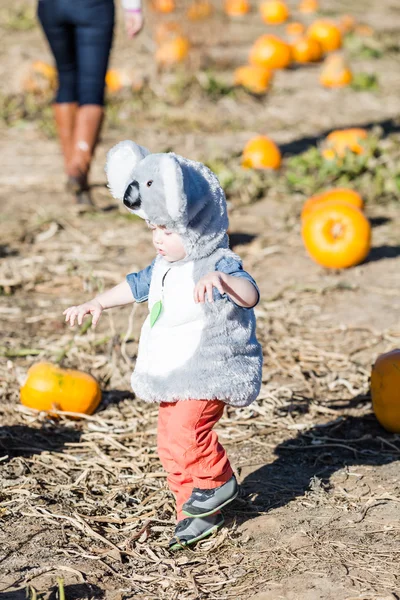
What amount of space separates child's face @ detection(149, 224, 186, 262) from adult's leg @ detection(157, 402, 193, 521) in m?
0.56

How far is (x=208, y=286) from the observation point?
2.91m

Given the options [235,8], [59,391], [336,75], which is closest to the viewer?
[59,391]

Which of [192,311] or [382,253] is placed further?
[382,253]

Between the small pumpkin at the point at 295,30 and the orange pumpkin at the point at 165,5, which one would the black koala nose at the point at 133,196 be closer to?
the orange pumpkin at the point at 165,5

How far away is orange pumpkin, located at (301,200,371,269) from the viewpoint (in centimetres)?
630

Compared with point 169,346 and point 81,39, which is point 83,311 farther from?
point 81,39

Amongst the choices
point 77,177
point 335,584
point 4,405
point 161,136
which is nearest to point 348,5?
point 161,136

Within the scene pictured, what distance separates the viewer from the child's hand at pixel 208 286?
291 cm

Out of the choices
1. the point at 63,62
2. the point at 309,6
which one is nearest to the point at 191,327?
the point at 63,62

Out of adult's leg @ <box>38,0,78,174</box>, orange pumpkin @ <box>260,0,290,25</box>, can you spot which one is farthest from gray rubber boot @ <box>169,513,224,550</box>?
orange pumpkin @ <box>260,0,290,25</box>

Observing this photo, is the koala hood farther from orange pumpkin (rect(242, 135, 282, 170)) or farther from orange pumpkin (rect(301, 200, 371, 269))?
orange pumpkin (rect(242, 135, 282, 170))

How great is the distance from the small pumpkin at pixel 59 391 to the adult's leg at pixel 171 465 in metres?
1.15

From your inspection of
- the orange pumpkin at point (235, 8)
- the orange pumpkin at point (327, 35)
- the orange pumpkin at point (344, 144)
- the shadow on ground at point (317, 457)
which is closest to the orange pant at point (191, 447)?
the shadow on ground at point (317, 457)

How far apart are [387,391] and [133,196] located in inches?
72.1
